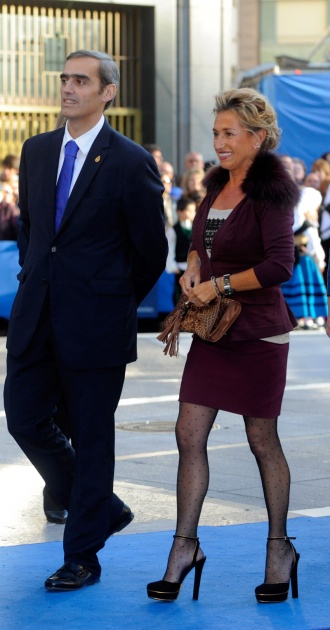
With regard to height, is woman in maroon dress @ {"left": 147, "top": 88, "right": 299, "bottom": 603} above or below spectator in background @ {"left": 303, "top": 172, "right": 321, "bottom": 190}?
above

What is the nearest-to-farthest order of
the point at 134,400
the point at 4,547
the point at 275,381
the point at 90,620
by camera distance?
the point at 90,620 → the point at 275,381 → the point at 4,547 → the point at 134,400

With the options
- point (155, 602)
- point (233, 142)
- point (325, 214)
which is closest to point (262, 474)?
point (155, 602)

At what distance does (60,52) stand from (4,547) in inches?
661

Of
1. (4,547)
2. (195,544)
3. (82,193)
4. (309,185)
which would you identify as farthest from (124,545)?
(309,185)

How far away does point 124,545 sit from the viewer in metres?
6.00

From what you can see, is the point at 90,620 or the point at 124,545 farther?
the point at 124,545

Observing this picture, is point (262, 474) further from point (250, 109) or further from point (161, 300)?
point (161, 300)

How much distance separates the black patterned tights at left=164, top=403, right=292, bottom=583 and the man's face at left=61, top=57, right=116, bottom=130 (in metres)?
1.22

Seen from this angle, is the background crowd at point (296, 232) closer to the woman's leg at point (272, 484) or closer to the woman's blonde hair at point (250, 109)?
the woman's blonde hair at point (250, 109)

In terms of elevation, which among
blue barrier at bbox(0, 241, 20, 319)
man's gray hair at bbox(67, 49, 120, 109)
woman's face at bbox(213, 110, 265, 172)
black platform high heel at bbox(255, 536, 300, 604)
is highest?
man's gray hair at bbox(67, 49, 120, 109)

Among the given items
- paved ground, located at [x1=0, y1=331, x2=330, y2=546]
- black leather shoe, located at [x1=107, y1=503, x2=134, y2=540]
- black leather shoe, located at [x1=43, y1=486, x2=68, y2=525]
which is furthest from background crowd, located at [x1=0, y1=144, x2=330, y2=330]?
black leather shoe, located at [x1=107, y1=503, x2=134, y2=540]

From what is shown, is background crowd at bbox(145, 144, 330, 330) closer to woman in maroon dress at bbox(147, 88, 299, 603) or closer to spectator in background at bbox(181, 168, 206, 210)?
spectator in background at bbox(181, 168, 206, 210)

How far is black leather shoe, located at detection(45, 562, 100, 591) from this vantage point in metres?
5.17

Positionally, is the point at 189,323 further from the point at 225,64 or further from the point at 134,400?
the point at 225,64
